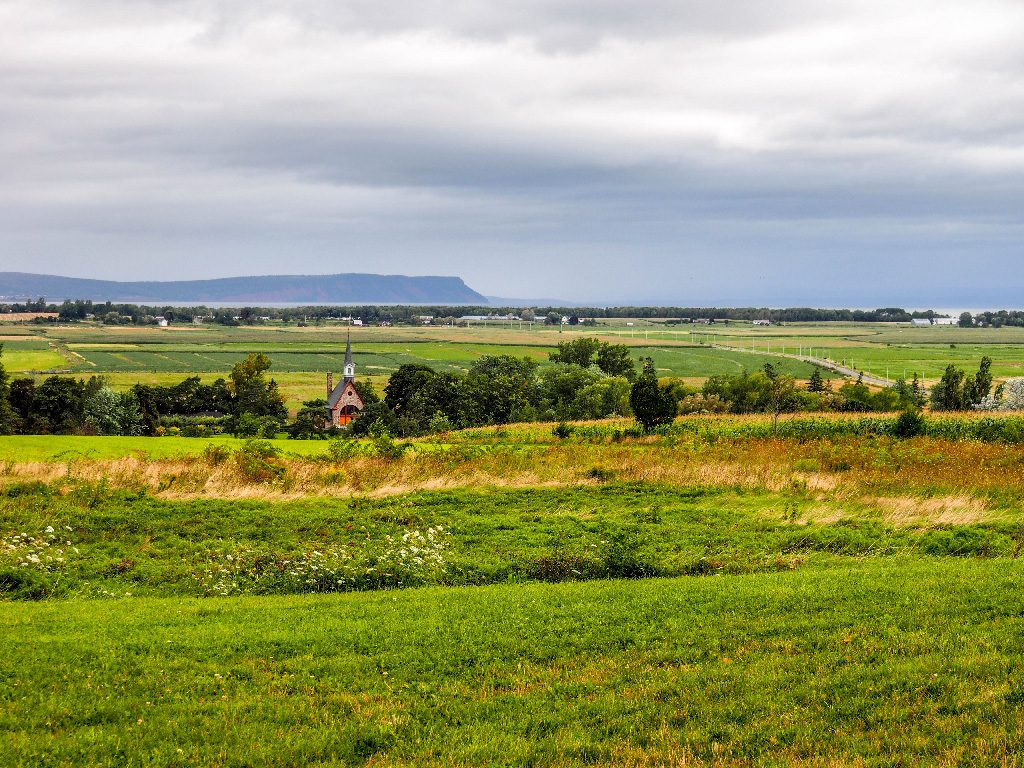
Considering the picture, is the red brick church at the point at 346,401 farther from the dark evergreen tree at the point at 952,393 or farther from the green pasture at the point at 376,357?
the dark evergreen tree at the point at 952,393

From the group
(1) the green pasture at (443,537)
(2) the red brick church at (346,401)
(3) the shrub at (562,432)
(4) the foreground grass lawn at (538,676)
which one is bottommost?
(2) the red brick church at (346,401)

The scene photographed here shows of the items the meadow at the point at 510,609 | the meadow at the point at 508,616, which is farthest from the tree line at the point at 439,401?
the meadow at the point at 508,616

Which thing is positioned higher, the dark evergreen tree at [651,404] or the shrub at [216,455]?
the dark evergreen tree at [651,404]

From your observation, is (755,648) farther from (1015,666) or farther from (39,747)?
(39,747)

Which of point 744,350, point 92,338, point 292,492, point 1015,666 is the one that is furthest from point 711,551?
point 92,338

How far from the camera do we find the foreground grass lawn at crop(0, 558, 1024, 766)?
7488 mm

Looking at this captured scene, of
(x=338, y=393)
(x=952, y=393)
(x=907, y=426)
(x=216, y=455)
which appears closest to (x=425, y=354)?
(x=338, y=393)

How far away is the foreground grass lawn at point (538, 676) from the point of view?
7488mm

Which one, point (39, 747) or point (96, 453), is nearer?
point (39, 747)

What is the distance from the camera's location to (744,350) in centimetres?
16825

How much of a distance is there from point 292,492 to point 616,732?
14586mm

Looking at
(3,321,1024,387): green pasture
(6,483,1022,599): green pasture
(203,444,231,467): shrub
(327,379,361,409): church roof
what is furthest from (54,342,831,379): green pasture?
(6,483,1022,599): green pasture

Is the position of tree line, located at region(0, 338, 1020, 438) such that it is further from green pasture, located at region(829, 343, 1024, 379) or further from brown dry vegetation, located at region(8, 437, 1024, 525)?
green pasture, located at region(829, 343, 1024, 379)

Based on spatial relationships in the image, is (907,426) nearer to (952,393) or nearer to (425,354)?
(952,393)
